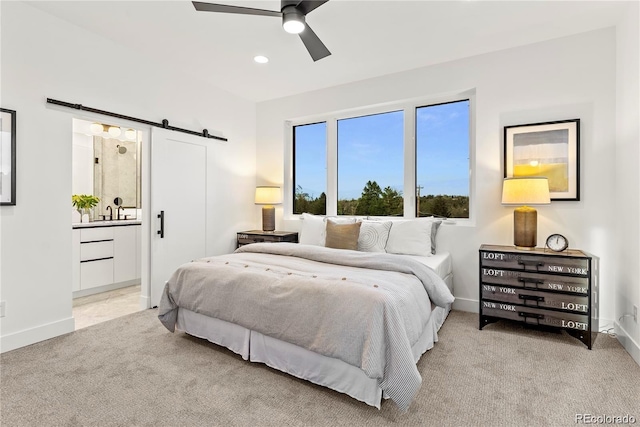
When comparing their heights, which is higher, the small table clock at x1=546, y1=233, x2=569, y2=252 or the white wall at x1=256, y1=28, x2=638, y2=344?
the white wall at x1=256, y1=28, x2=638, y2=344

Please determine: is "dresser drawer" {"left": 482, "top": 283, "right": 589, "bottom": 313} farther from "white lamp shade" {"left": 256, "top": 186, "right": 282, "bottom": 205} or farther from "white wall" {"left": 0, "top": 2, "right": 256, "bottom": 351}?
"white wall" {"left": 0, "top": 2, "right": 256, "bottom": 351}

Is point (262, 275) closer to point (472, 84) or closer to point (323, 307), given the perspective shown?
point (323, 307)

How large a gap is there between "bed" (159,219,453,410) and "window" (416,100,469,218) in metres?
1.13

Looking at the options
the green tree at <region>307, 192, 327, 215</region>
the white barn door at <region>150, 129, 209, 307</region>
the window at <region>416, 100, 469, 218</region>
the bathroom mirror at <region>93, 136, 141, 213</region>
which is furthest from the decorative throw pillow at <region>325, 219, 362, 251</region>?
the bathroom mirror at <region>93, 136, 141, 213</region>

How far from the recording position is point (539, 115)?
3.29 m

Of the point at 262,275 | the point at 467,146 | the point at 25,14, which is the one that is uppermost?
the point at 25,14

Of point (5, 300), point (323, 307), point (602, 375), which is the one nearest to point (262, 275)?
point (323, 307)

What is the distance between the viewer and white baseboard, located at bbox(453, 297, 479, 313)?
3605mm

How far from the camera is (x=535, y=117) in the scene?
331 centimetres

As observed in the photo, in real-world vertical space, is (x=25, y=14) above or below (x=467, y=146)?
above

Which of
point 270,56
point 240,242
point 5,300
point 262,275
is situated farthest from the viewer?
point 240,242

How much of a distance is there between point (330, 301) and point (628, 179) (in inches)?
103

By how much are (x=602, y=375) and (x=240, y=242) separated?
400 cm

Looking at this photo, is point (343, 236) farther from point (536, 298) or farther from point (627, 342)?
point (627, 342)
